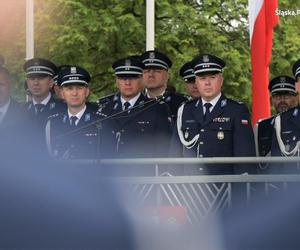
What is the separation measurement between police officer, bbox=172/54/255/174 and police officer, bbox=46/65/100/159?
27.7 inches

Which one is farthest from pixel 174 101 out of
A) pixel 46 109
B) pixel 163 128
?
pixel 46 109

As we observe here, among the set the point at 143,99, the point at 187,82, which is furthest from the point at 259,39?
the point at 143,99

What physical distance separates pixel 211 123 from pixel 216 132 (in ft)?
0.31

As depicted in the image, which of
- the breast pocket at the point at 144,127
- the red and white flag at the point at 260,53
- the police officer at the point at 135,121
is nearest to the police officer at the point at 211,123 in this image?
the police officer at the point at 135,121

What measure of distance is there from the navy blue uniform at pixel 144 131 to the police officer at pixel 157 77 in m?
0.51

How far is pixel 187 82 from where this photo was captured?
28.1 ft

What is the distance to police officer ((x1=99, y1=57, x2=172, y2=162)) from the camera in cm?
718

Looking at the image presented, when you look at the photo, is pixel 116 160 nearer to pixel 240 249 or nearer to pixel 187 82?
pixel 240 249

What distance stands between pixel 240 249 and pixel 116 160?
A: 961 millimetres

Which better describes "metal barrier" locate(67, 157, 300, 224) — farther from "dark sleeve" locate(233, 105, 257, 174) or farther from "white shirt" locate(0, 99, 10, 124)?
"white shirt" locate(0, 99, 10, 124)

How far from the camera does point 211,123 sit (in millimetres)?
6938

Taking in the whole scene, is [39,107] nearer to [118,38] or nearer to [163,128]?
[163,128]

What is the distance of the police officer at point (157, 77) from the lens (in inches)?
320

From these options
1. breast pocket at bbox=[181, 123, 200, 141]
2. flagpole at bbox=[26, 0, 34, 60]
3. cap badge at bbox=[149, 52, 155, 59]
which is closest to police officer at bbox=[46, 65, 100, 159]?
breast pocket at bbox=[181, 123, 200, 141]
